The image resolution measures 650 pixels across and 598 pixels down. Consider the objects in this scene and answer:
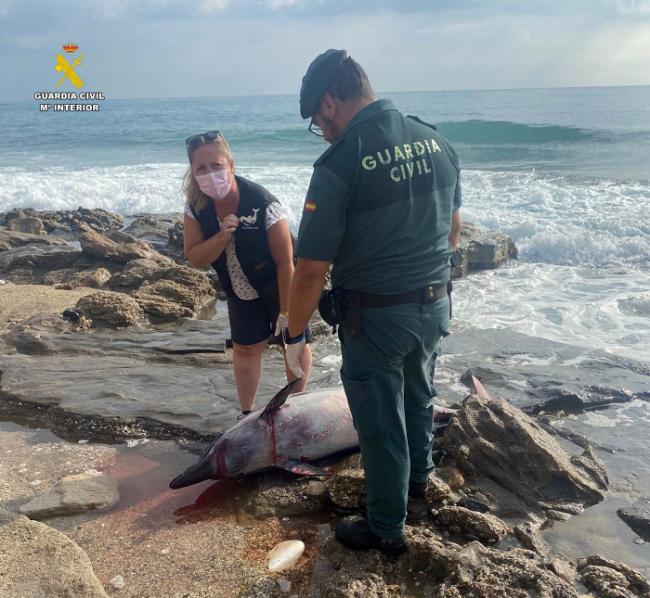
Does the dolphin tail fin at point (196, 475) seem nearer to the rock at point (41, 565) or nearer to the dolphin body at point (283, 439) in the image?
the dolphin body at point (283, 439)

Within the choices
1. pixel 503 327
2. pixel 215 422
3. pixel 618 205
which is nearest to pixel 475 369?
pixel 503 327

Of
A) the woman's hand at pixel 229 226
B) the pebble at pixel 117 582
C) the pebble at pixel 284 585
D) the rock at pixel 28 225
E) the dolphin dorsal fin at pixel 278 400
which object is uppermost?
the woman's hand at pixel 229 226

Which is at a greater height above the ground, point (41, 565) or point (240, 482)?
point (41, 565)

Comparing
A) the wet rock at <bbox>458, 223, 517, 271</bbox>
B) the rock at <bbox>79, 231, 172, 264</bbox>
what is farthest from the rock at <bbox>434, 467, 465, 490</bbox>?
the rock at <bbox>79, 231, 172, 264</bbox>

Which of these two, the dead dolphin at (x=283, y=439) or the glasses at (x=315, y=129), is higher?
the glasses at (x=315, y=129)

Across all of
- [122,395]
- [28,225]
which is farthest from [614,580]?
[28,225]

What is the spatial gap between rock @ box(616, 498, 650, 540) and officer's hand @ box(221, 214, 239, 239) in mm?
2655

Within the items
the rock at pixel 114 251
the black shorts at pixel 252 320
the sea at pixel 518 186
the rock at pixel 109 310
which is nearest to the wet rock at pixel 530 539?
the black shorts at pixel 252 320

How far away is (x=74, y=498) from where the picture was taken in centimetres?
342

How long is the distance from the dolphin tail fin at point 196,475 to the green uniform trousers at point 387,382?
3.70 ft

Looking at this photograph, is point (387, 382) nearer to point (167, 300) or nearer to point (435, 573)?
point (435, 573)

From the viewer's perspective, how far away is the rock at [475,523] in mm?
3025

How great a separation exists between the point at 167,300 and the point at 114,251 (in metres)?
2.95

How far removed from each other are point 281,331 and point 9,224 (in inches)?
483
